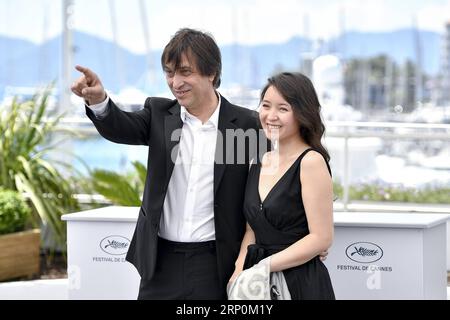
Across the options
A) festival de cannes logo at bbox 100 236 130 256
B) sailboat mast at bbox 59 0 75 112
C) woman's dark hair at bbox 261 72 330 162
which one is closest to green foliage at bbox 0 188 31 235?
sailboat mast at bbox 59 0 75 112

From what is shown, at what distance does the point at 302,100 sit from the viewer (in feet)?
10.2

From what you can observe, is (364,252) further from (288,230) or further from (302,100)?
(302,100)

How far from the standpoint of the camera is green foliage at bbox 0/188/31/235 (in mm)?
6691

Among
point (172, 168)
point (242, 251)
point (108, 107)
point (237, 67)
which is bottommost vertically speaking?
point (242, 251)

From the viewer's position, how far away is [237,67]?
2680 centimetres

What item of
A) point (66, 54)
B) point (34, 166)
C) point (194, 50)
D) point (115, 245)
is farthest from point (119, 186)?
point (194, 50)

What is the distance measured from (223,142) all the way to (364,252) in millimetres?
1023

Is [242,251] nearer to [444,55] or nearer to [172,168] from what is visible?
[172,168]

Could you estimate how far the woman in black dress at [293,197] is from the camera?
118 inches

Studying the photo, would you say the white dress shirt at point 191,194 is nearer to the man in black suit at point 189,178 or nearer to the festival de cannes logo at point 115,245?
the man in black suit at point 189,178

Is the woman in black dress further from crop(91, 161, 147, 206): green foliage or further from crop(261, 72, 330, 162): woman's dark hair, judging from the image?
crop(91, 161, 147, 206): green foliage

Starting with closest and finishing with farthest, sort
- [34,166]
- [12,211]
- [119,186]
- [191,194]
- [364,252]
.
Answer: [191,194]
[364,252]
[12,211]
[119,186]
[34,166]

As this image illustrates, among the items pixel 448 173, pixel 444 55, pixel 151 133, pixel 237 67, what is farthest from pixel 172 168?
pixel 444 55
